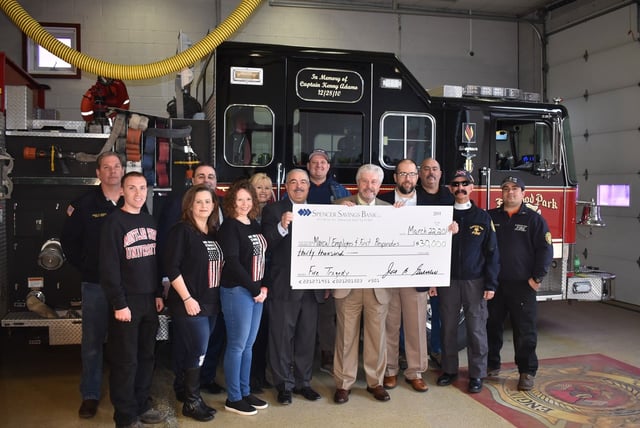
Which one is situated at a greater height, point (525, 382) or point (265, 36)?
point (265, 36)

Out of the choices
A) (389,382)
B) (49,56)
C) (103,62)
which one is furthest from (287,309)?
(49,56)

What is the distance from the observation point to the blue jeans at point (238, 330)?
13.5ft

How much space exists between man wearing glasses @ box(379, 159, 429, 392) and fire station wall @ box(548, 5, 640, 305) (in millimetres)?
5264

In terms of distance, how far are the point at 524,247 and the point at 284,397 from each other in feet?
8.16

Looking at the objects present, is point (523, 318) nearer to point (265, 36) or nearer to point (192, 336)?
point (192, 336)

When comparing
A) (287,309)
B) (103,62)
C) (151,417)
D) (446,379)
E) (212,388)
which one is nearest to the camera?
(151,417)

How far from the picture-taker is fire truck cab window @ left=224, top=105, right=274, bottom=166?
208 inches

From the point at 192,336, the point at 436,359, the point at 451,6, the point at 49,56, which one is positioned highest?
the point at 451,6

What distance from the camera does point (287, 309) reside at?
445 centimetres

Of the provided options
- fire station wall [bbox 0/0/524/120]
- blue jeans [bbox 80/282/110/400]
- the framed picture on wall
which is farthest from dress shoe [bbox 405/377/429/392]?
the framed picture on wall

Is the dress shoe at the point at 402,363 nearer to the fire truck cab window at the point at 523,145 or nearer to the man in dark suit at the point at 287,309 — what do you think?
the man in dark suit at the point at 287,309

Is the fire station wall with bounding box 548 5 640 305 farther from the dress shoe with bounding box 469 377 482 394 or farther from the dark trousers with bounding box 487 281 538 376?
the dress shoe with bounding box 469 377 482 394

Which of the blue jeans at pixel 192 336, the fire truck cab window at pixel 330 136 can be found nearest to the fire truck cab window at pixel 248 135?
the fire truck cab window at pixel 330 136

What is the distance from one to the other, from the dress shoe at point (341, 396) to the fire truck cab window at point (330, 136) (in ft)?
7.20
